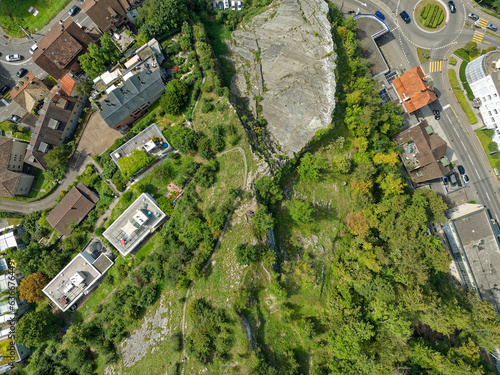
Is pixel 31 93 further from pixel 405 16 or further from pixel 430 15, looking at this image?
pixel 430 15

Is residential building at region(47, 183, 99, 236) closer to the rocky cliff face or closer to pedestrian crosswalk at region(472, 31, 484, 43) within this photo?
the rocky cliff face

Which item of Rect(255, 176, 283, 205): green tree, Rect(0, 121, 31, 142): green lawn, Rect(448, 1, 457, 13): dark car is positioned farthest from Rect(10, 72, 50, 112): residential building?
Rect(448, 1, 457, 13): dark car

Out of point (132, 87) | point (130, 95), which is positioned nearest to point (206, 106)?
point (132, 87)

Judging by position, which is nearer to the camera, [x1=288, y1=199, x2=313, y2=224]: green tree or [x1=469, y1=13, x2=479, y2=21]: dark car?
[x1=288, y1=199, x2=313, y2=224]: green tree

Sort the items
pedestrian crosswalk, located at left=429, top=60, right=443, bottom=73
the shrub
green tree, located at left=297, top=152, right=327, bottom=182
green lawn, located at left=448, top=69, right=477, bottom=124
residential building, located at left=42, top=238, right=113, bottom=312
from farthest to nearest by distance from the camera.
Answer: pedestrian crosswalk, located at left=429, top=60, right=443, bottom=73
green lawn, located at left=448, top=69, right=477, bottom=124
the shrub
residential building, located at left=42, top=238, right=113, bottom=312
green tree, located at left=297, top=152, right=327, bottom=182

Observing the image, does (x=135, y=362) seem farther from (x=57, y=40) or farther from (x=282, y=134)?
(x=57, y=40)

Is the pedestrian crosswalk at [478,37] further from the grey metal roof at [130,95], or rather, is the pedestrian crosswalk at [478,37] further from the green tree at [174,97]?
the grey metal roof at [130,95]

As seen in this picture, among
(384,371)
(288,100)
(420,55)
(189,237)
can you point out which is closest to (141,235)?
(189,237)
